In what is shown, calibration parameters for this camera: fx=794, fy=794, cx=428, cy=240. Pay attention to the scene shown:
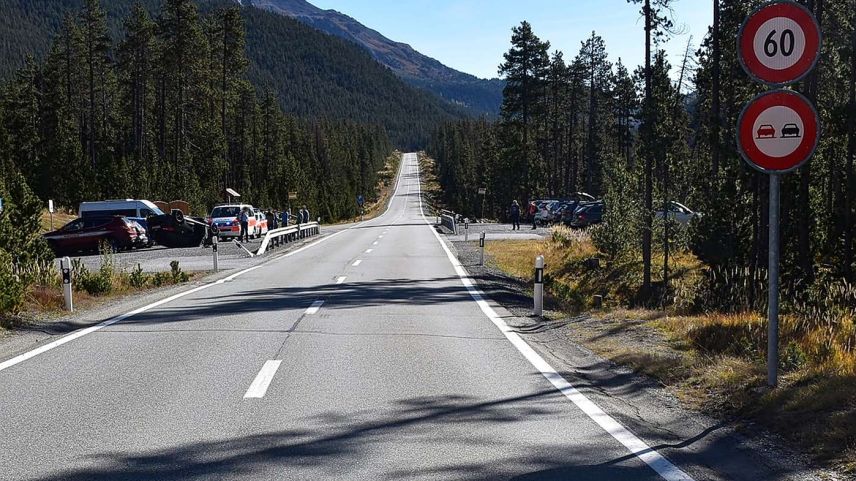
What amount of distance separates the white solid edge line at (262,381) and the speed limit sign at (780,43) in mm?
5340

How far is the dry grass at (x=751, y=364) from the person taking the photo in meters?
6.02

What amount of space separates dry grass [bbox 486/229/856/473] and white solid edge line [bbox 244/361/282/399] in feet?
13.1

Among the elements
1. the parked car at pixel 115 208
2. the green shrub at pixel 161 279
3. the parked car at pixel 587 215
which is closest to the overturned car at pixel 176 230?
the parked car at pixel 115 208

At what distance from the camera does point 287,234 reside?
4134 centimetres

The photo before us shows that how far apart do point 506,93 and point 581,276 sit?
39.5 metres

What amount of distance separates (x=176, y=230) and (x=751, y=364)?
33208 millimetres

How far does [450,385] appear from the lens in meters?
8.01

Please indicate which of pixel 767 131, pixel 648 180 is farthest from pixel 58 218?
pixel 767 131

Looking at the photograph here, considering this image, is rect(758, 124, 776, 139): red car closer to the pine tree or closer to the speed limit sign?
the speed limit sign

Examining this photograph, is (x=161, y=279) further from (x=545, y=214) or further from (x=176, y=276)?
(x=545, y=214)

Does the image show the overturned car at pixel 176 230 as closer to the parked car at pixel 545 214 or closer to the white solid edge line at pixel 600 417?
the parked car at pixel 545 214

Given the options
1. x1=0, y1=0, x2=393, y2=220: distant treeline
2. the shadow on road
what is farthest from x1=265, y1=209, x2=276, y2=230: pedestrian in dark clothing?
the shadow on road

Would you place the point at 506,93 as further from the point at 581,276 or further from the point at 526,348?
the point at 526,348

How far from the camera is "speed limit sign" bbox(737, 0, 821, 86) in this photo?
665 centimetres
